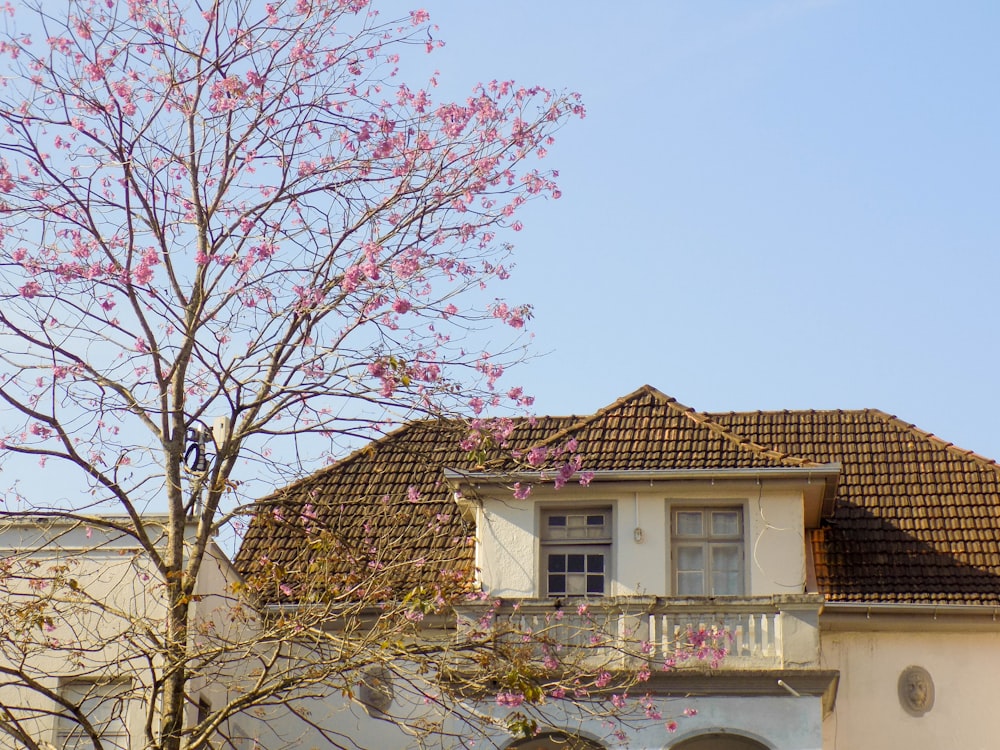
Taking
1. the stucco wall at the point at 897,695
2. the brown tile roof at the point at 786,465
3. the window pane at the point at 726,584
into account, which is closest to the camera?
the stucco wall at the point at 897,695

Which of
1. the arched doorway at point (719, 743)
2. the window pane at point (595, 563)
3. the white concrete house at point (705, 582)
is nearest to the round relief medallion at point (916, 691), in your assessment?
the white concrete house at point (705, 582)

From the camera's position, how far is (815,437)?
21.5m

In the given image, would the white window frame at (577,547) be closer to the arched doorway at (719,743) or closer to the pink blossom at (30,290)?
the arched doorway at (719,743)

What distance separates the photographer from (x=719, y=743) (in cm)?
1770

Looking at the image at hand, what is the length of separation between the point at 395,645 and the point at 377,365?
2282mm

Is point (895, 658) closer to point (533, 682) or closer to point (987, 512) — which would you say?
point (987, 512)

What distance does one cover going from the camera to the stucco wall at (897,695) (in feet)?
59.0

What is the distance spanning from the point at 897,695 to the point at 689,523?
302 centimetres

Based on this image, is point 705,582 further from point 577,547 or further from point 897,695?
point 897,695

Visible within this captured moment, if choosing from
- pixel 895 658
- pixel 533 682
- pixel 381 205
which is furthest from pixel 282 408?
pixel 895 658

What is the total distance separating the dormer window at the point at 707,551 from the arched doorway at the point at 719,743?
1698 millimetres

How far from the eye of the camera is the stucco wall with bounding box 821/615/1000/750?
18.0 m

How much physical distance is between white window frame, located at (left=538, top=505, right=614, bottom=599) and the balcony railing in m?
0.86

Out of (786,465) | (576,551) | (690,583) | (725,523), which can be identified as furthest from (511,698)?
(786,465)
